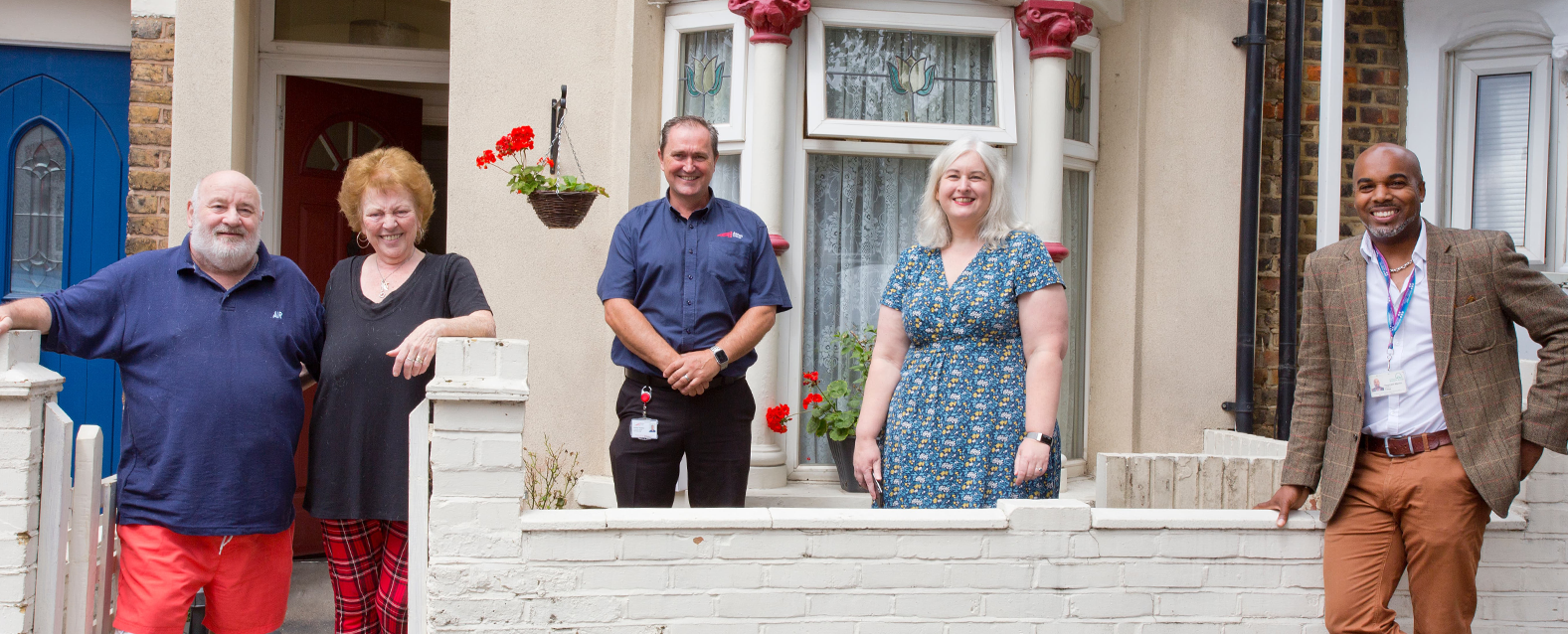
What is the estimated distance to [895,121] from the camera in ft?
15.7

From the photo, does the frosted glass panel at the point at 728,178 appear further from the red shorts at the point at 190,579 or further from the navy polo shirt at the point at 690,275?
the red shorts at the point at 190,579

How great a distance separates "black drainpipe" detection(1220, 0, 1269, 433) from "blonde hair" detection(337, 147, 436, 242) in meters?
3.68

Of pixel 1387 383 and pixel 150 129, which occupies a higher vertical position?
pixel 150 129

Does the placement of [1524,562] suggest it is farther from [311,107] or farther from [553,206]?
[311,107]

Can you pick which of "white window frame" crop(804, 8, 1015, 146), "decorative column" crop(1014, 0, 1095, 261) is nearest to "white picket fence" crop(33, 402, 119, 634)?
"white window frame" crop(804, 8, 1015, 146)

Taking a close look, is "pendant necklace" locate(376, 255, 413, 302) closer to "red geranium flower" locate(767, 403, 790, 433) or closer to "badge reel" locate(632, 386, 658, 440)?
"badge reel" locate(632, 386, 658, 440)

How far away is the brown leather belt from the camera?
2.70 m

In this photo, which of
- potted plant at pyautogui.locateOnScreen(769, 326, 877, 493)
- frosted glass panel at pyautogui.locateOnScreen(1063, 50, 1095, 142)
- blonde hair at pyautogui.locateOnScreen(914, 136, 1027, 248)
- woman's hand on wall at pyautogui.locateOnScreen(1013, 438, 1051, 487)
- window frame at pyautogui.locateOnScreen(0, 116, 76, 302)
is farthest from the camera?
frosted glass panel at pyautogui.locateOnScreen(1063, 50, 1095, 142)

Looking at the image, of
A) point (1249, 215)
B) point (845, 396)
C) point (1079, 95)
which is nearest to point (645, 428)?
point (845, 396)

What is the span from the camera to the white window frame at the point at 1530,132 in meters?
4.98

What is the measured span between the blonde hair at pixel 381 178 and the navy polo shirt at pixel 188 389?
1.20ft

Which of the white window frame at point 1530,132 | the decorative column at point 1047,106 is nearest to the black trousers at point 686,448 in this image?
the decorative column at point 1047,106

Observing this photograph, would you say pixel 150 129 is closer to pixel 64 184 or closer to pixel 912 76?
pixel 64 184

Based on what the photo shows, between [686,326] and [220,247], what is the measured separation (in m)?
1.25
